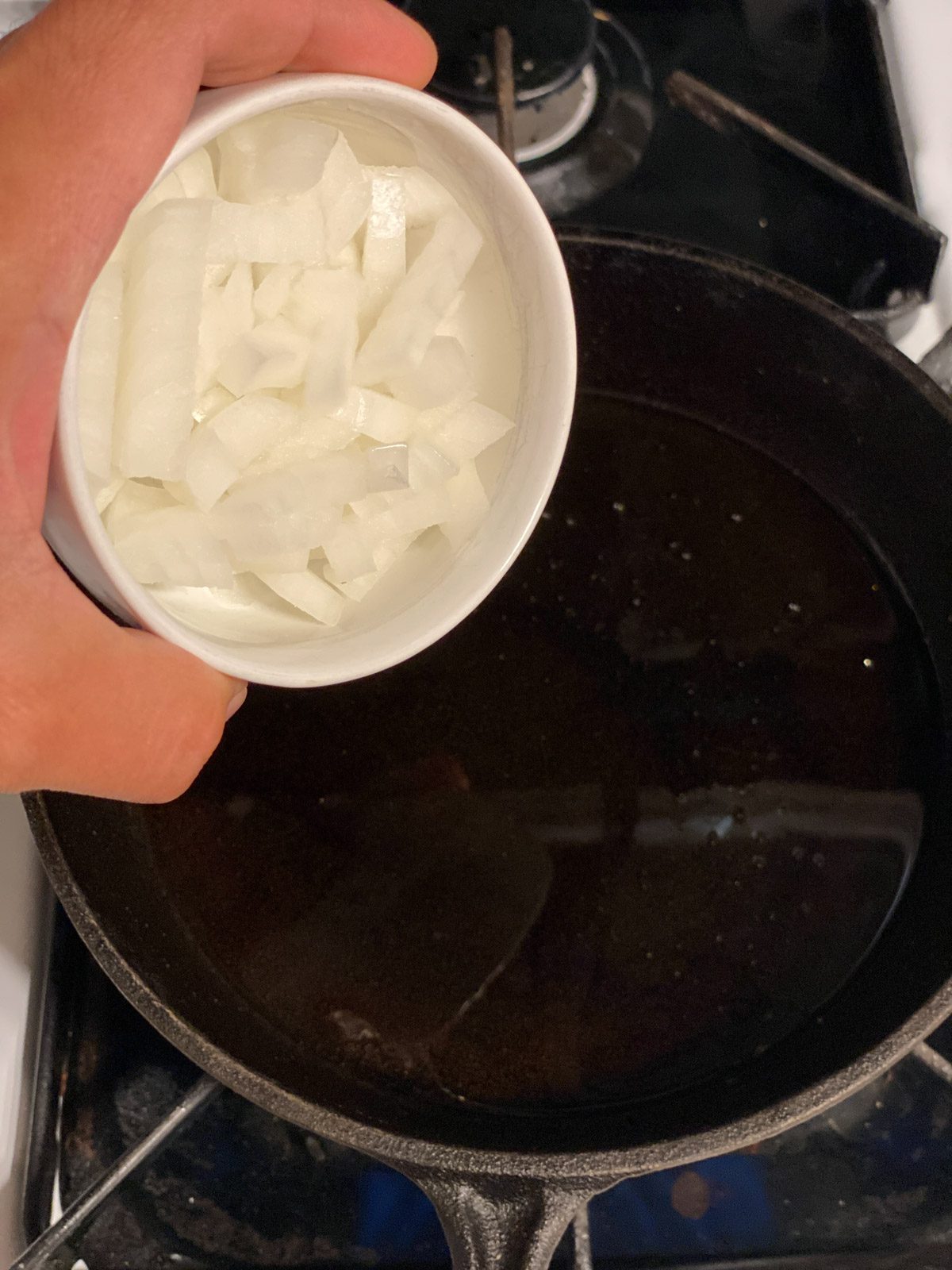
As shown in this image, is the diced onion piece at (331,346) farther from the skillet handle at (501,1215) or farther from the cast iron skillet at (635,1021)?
the skillet handle at (501,1215)

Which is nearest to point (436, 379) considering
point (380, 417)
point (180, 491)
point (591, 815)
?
point (380, 417)

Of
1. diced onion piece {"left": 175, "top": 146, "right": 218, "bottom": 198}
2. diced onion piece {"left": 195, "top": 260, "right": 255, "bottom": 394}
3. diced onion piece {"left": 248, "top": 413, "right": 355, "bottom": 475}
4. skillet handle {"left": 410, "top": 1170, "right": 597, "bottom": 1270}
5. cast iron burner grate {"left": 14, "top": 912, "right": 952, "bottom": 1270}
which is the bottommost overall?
cast iron burner grate {"left": 14, "top": 912, "right": 952, "bottom": 1270}

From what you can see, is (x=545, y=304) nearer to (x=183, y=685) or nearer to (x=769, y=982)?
(x=183, y=685)

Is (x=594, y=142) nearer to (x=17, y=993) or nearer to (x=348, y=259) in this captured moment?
(x=348, y=259)

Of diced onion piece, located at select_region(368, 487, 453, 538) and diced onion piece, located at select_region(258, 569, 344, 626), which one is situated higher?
diced onion piece, located at select_region(368, 487, 453, 538)

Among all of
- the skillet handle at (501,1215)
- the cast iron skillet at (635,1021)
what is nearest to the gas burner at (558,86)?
the cast iron skillet at (635,1021)

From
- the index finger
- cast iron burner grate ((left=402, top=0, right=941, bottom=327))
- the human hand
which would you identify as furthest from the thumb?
cast iron burner grate ((left=402, top=0, right=941, bottom=327))

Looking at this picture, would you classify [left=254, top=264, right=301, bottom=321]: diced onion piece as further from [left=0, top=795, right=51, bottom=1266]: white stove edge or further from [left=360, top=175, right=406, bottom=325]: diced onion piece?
[left=0, top=795, right=51, bottom=1266]: white stove edge

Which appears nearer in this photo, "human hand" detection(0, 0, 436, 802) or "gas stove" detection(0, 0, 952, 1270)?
"human hand" detection(0, 0, 436, 802)

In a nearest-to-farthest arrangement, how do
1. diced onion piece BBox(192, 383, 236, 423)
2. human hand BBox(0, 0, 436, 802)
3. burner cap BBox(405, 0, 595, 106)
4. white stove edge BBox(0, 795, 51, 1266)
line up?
human hand BBox(0, 0, 436, 802)
diced onion piece BBox(192, 383, 236, 423)
white stove edge BBox(0, 795, 51, 1266)
burner cap BBox(405, 0, 595, 106)

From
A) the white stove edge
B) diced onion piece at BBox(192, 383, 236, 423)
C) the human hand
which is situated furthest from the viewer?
the white stove edge
